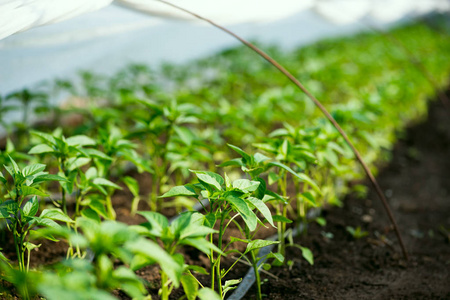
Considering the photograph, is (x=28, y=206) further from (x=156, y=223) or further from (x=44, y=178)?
(x=156, y=223)

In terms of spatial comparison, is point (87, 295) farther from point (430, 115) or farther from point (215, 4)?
point (430, 115)

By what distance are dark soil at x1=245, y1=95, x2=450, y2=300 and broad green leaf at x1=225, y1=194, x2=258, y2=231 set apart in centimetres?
54

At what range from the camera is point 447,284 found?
6.17ft

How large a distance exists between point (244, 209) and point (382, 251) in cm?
125

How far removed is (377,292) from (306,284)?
304 mm

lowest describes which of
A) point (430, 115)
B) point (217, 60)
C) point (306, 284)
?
point (430, 115)

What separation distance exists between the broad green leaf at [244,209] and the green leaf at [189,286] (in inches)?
10.1

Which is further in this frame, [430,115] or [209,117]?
[430,115]

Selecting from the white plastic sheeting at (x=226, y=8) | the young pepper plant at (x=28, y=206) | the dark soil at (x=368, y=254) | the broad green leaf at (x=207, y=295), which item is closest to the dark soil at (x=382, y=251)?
the dark soil at (x=368, y=254)

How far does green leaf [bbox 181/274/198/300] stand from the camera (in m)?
1.27

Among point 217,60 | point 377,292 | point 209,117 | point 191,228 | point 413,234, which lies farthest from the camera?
point 217,60

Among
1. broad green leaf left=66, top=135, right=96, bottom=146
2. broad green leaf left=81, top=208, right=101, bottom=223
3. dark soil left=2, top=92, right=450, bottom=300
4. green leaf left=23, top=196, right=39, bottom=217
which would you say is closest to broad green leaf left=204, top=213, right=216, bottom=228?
dark soil left=2, top=92, right=450, bottom=300

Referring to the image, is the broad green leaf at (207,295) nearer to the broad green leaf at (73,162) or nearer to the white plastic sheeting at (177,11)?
the broad green leaf at (73,162)

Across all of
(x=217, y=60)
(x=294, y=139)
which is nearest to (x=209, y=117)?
(x=294, y=139)
